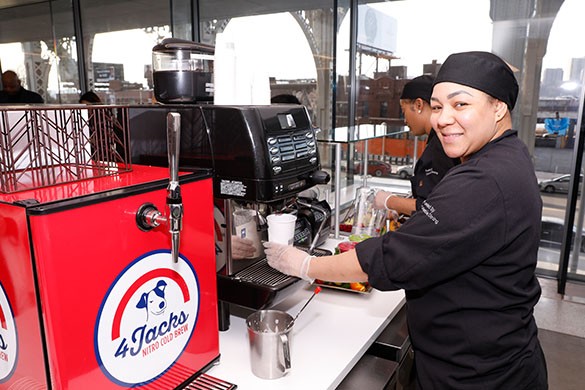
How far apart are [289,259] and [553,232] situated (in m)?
3.34

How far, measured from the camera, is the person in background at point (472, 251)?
933 millimetres

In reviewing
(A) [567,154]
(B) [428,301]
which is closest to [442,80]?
(B) [428,301]

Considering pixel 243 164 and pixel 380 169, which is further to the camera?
pixel 380 169

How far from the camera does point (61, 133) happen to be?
918mm

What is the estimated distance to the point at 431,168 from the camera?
6.43ft

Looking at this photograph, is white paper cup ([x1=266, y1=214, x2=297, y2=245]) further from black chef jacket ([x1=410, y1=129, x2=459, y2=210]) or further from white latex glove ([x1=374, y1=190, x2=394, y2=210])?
white latex glove ([x1=374, y1=190, x2=394, y2=210])

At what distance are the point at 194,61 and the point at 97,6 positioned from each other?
201 inches

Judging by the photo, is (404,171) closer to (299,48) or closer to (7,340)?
(299,48)

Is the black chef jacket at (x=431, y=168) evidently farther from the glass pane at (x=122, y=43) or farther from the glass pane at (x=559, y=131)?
the glass pane at (x=122, y=43)

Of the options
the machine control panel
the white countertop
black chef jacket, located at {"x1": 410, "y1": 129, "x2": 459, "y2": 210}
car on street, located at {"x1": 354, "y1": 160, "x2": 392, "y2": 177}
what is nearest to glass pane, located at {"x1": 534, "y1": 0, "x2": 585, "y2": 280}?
car on street, located at {"x1": 354, "y1": 160, "x2": 392, "y2": 177}

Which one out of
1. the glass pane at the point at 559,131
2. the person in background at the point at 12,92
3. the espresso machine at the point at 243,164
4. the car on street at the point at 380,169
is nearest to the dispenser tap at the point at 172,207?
the espresso machine at the point at 243,164

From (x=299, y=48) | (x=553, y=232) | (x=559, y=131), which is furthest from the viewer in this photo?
(x=299, y=48)

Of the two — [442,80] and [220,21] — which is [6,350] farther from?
[220,21]

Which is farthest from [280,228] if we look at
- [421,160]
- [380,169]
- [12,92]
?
[12,92]
